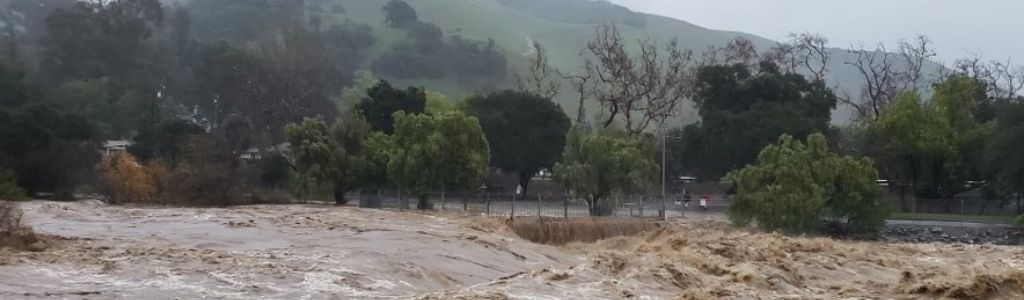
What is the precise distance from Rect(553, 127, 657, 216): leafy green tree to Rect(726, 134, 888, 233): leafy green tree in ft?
15.8

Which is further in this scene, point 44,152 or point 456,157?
point 44,152

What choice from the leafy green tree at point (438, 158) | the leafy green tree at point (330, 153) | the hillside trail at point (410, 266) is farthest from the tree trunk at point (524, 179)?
the hillside trail at point (410, 266)

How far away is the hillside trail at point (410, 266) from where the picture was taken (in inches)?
755

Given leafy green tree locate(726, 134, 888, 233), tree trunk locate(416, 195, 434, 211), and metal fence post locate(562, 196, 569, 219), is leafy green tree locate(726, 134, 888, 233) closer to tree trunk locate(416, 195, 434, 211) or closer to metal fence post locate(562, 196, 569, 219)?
metal fence post locate(562, 196, 569, 219)

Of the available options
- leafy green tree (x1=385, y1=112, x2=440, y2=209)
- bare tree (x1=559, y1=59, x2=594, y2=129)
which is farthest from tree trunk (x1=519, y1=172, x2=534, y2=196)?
leafy green tree (x1=385, y1=112, x2=440, y2=209)

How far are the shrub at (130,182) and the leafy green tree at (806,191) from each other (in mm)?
28626

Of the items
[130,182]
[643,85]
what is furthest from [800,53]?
[130,182]

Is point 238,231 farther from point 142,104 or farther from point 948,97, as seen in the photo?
point 142,104

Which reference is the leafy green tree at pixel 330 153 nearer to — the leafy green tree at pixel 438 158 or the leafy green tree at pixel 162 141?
the leafy green tree at pixel 438 158

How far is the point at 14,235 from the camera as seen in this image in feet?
75.7

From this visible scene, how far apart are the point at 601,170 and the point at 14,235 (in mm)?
32491

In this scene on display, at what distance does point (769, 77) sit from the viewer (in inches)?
2675

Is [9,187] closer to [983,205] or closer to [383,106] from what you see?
[383,106]

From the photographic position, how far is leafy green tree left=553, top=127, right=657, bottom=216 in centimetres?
5178
